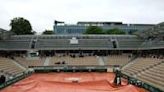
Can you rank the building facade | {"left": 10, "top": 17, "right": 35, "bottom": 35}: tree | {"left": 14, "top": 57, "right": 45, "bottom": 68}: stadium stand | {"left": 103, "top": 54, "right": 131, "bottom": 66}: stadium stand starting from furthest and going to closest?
the building facade, {"left": 10, "top": 17, "right": 35, "bottom": 35}: tree, {"left": 103, "top": 54, "right": 131, "bottom": 66}: stadium stand, {"left": 14, "top": 57, "right": 45, "bottom": 68}: stadium stand

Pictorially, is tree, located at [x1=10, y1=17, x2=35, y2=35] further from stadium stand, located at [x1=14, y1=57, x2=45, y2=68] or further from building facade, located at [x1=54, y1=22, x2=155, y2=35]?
building facade, located at [x1=54, y1=22, x2=155, y2=35]

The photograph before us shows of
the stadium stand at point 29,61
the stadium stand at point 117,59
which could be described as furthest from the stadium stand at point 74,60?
the stadium stand at point 117,59

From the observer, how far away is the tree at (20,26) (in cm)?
7298

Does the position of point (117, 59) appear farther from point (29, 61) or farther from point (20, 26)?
point (20, 26)

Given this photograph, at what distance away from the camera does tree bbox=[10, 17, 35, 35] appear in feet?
239

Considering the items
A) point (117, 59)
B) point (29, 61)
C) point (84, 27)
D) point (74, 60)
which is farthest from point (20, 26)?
point (84, 27)

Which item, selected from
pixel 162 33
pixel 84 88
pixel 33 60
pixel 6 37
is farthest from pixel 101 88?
pixel 6 37

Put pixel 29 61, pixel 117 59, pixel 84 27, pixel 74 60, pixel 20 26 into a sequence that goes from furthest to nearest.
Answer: pixel 84 27 → pixel 20 26 → pixel 117 59 → pixel 74 60 → pixel 29 61

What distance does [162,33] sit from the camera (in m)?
41.4

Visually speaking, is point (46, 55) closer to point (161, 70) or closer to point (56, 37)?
point (56, 37)

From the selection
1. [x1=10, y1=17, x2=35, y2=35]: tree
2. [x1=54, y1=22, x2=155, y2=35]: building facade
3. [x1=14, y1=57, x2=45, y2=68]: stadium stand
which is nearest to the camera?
[x1=14, y1=57, x2=45, y2=68]: stadium stand

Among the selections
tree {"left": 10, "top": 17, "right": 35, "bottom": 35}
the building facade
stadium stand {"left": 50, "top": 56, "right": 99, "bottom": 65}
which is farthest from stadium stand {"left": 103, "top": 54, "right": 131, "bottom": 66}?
the building facade

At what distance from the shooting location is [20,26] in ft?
240

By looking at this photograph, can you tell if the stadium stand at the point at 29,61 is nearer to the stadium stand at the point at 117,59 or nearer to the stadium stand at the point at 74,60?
the stadium stand at the point at 74,60
